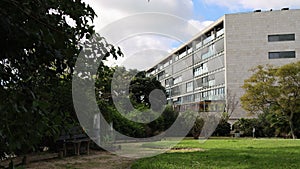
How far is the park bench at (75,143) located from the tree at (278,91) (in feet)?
64.0

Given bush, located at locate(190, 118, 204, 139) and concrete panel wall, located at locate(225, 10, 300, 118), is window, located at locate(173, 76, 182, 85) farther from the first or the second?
bush, located at locate(190, 118, 204, 139)

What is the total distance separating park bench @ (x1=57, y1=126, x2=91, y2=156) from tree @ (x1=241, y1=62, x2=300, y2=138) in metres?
19.5

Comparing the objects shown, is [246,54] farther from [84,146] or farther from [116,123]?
[84,146]

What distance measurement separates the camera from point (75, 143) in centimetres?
1153

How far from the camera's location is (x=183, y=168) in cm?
741

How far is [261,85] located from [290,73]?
7.62 ft

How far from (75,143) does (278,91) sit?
67.9 feet

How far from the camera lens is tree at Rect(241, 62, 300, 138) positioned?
92.9ft

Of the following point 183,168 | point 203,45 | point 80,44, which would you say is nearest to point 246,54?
point 203,45

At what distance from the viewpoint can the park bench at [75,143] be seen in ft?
35.5

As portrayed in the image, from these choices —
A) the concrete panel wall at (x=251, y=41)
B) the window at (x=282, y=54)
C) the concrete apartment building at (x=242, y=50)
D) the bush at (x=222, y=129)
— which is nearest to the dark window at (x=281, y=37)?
the concrete apartment building at (x=242, y=50)

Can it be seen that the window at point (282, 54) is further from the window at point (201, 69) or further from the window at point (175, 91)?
the window at point (175, 91)

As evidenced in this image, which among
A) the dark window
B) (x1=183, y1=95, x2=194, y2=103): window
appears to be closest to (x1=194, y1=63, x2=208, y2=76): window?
(x1=183, y1=95, x2=194, y2=103): window

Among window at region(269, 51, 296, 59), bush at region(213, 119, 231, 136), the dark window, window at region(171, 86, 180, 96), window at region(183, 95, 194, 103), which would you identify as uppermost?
the dark window
